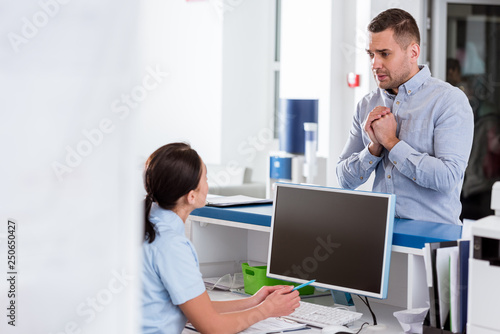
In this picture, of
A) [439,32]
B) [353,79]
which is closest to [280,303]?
[353,79]

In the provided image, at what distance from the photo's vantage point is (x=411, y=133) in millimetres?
2203

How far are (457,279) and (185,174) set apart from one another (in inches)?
28.8

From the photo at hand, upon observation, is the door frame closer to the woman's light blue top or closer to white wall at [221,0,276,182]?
white wall at [221,0,276,182]

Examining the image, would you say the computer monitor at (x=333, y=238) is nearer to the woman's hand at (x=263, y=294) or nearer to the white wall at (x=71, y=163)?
the woman's hand at (x=263, y=294)

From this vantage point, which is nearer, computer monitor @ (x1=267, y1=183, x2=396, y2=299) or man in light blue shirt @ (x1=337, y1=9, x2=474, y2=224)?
computer monitor @ (x1=267, y1=183, x2=396, y2=299)

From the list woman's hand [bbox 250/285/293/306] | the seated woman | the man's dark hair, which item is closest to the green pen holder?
woman's hand [bbox 250/285/293/306]

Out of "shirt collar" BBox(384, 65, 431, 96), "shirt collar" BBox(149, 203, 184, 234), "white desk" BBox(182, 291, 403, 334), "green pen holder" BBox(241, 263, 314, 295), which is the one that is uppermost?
"shirt collar" BBox(384, 65, 431, 96)

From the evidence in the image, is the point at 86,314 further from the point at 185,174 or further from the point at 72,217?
the point at 185,174

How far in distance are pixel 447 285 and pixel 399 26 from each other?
1.01 metres

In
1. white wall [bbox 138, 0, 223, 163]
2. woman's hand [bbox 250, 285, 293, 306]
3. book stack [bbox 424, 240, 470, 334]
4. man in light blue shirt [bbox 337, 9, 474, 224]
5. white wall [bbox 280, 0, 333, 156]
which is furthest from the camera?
white wall [bbox 138, 0, 223, 163]

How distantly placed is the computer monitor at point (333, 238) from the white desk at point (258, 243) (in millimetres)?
66

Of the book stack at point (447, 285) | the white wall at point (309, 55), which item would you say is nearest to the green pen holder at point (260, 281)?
the book stack at point (447, 285)

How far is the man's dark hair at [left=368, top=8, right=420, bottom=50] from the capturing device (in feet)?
7.29

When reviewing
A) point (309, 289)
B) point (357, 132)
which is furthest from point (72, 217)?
point (357, 132)
